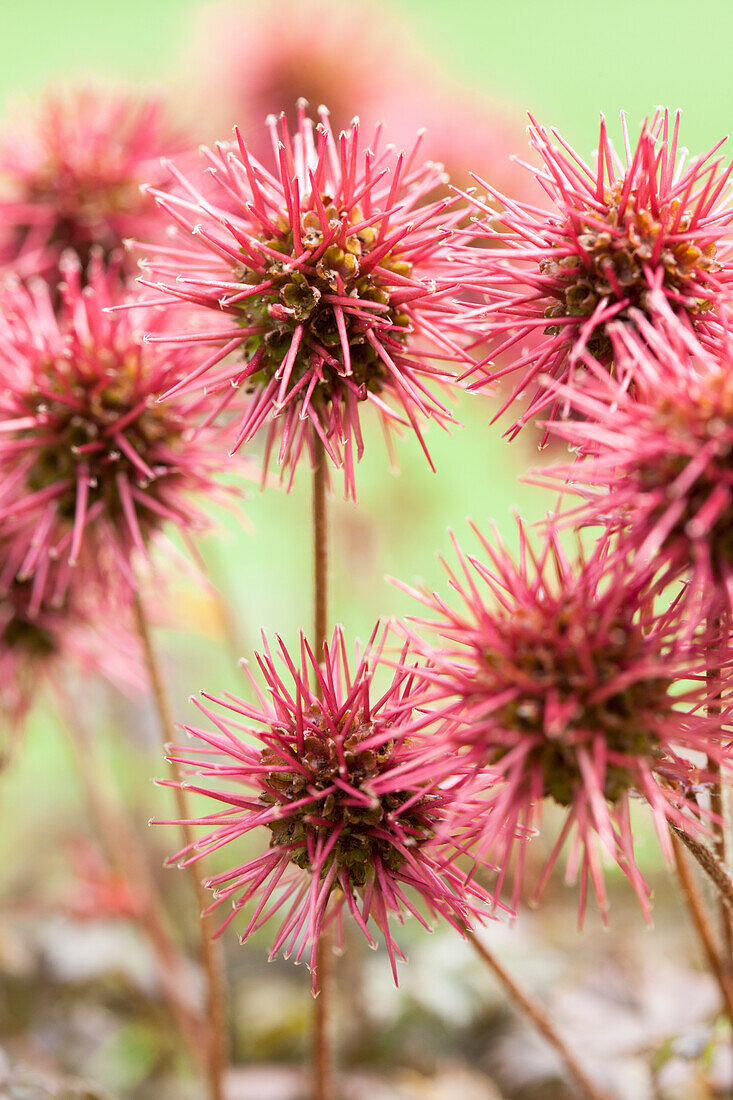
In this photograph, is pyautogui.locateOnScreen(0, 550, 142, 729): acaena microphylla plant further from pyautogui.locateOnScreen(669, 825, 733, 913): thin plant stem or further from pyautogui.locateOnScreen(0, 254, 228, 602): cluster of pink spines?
pyautogui.locateOnScreen(669, 825, 733, 913): thin plant stem

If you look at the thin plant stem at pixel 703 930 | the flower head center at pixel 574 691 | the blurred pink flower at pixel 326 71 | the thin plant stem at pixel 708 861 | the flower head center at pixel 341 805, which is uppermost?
the blurred pink flower at pixel 326 71

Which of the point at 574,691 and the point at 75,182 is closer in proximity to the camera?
the point at 574,691

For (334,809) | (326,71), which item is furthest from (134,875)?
(326,71)


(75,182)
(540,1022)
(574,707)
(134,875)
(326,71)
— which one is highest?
(326,71)

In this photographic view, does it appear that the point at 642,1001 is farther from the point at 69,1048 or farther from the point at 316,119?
the point at 316,119

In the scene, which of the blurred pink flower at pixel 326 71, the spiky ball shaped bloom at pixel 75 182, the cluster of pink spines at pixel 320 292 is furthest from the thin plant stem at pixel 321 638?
the blurred pink flower at pixel 326 71

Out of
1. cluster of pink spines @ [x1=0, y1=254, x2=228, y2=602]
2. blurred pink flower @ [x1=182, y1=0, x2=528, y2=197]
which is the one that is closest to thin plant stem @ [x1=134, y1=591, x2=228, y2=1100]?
cluster of pink spines @ [x1=0, y1=254, x2=228, y2=602]

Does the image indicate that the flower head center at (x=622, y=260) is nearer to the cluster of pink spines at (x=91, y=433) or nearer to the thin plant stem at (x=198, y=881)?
the cluster of pink spines at (x=91, y=433)

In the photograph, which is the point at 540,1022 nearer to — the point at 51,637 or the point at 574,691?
the point at 574,691
